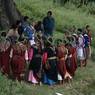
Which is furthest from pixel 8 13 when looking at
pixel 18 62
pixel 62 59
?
pixel 18 62

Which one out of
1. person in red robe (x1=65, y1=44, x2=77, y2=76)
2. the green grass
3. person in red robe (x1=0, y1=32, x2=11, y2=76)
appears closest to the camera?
person in red robe (x1=0, y1=32, x2=11, y2=76)

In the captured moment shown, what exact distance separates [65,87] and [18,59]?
2.01 meters

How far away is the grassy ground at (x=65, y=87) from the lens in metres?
15.7

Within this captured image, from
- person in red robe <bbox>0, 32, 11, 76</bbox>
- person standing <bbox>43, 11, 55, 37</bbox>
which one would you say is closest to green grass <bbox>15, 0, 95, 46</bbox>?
person standing <bbox>43, 11, 55, 37</bbox>

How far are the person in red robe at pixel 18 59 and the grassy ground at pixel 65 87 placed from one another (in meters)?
0.41

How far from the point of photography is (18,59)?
56.0 feet

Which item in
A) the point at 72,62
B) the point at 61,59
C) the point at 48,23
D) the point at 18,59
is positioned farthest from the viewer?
the point at 48,23

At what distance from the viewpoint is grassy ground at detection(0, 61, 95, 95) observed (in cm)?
1573

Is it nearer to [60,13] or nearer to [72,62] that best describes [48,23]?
[72,62]

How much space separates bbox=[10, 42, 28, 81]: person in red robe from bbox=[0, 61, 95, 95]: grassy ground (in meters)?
0.41

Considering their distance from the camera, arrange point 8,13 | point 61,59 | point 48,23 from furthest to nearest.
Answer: point 8,13 → point 48,23 → point 61,59

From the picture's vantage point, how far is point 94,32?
2895 centimetres

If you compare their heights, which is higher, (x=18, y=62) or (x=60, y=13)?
(x=60, y=13)

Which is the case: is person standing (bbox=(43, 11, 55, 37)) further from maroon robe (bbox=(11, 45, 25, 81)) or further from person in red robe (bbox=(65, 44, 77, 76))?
maroon robe (bbox=(11, 45, 25, 81))
